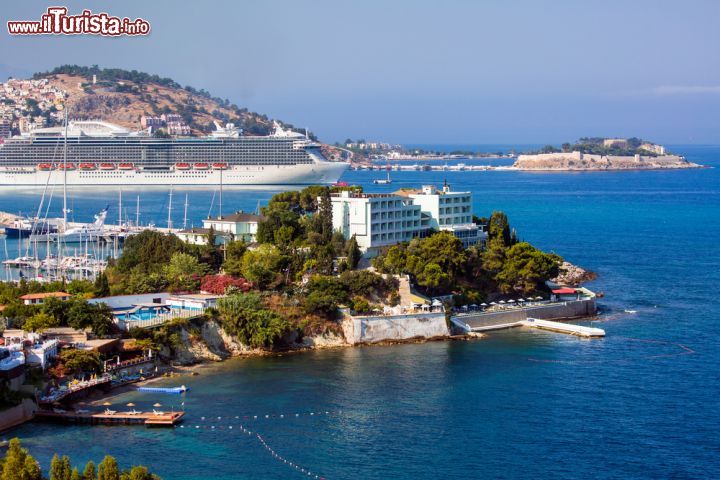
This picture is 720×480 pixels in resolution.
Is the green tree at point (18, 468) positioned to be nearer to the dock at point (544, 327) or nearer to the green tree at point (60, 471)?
the green tree at point (60, 471)

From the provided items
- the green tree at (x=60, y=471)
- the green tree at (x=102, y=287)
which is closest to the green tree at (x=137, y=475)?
the green tree at (x=60, y=471)

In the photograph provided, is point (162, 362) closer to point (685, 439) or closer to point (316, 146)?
point (685, 439)

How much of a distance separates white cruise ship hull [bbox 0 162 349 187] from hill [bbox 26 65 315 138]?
38395mm

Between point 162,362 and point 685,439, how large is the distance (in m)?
16.7

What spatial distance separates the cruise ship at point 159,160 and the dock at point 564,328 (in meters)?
79.0

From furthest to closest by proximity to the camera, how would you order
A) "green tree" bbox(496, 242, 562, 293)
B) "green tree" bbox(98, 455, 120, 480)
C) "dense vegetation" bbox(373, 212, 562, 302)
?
"green tree" bbox(496, 242, 562, 293)
"dense vegetation" bbox(373, 212, 562, 302)
"green tree" bbox(98, 455, 120, 480)

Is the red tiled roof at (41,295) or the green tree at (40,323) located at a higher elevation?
the red tiled roof at (41,295)

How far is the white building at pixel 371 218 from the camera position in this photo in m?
46.2

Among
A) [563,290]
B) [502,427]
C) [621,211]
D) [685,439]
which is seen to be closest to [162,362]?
[502,427]

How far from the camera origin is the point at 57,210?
3492 inches

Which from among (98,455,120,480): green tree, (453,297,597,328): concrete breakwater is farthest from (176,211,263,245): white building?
(98,455,120,480): green tree

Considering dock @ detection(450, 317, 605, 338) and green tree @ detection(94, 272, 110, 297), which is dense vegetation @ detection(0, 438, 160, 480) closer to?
green tree @ detection(94, 272, 110, 297)

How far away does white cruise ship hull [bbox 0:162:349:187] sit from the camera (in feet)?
385

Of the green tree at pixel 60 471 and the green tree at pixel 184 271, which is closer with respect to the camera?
the green tree at pixel 60 471
